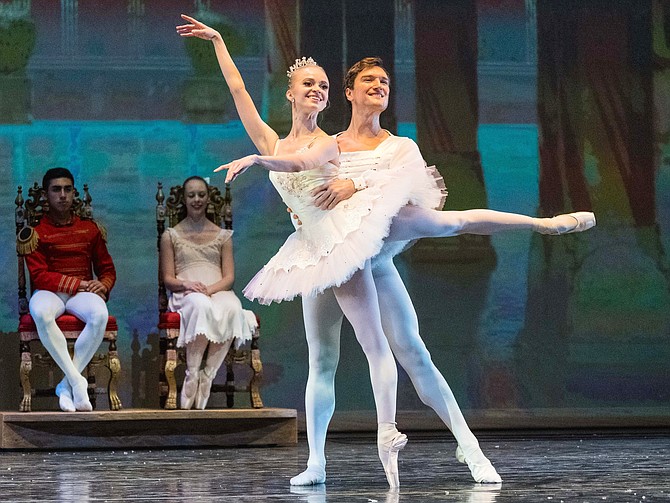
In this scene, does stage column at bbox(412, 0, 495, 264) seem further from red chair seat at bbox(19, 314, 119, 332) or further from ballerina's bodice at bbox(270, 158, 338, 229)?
ballerina's bodice at bbox(270, 158, 338, 229)

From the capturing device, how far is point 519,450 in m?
5.47

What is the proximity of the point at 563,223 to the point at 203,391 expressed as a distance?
293 centimetres

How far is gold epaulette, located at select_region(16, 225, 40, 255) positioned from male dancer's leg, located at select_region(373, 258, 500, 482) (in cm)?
298

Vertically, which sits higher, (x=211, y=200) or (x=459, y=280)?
(x=211, y=200)

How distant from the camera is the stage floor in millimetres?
3410

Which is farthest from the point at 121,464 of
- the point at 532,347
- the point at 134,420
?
the point at 532,347

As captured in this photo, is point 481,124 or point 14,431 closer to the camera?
point 14,431

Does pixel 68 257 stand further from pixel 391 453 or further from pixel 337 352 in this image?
pixel 391 453

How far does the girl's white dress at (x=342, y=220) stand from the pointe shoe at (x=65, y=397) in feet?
7.95

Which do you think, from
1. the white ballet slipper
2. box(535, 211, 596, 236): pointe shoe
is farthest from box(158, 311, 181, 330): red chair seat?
box(535, 211, 596, 236): pointe shoe

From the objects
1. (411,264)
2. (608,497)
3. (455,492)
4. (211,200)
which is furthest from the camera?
(411,264)

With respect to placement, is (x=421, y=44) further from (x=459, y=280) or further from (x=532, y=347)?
(x=532, y=347)

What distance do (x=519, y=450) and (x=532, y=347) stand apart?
1.96m

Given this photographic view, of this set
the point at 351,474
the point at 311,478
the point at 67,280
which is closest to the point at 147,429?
the point at 67,280
